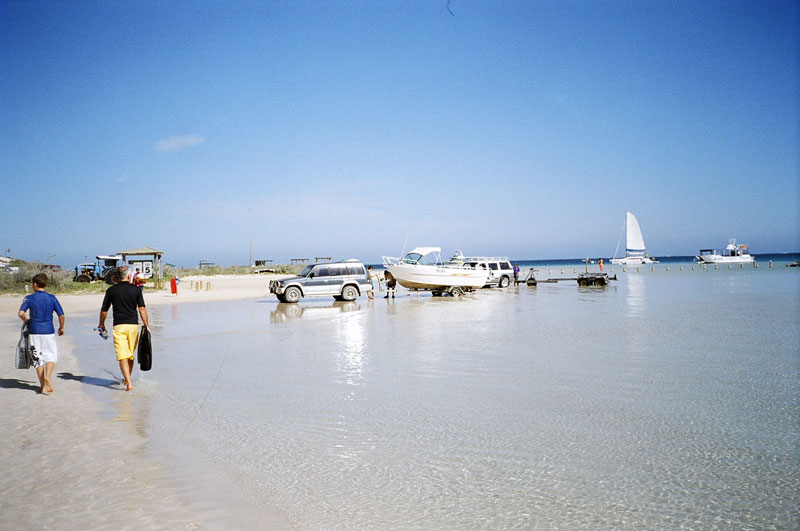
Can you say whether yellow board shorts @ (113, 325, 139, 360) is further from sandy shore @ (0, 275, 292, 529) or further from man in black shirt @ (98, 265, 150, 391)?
sandy shore @ (0, 275, 292, 529)

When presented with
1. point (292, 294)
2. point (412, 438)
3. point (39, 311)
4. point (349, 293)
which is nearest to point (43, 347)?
point (39, 311)

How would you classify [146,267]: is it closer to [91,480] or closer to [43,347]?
[43,347]

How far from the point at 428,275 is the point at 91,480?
2641 cm

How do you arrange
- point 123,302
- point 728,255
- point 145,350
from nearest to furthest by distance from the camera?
point 123,302
point 145,350
point 728,255

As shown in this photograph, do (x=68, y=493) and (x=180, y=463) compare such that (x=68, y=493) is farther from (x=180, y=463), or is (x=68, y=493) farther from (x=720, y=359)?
(x=720, y=359)

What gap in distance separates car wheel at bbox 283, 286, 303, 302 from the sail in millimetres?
89240

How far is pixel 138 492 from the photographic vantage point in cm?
475

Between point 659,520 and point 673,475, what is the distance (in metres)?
1.04

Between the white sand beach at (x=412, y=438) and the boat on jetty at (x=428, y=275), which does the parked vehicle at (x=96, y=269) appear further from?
the white sand beach at (x=412, y=438)

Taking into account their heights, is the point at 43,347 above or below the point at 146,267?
below

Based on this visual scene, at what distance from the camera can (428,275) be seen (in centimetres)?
3098

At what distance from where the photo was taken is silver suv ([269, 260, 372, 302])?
26.9 m

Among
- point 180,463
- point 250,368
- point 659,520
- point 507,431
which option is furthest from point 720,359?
point 180,463

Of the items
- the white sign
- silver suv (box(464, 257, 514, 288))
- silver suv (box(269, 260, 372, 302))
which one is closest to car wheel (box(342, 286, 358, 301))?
silver suv (box(269, 260, 372, 302))
